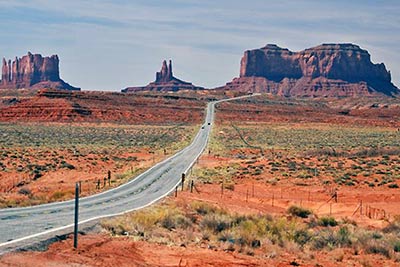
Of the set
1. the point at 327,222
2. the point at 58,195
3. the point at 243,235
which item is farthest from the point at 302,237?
the point at 58,195

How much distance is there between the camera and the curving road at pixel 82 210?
15471mm

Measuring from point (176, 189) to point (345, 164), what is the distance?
762 inches

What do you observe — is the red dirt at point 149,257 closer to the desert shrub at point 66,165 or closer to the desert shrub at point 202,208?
the desert shrub at point 202,208

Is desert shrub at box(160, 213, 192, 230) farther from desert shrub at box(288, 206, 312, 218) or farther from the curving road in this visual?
desert shrub at box(288, 206, 312, 218)

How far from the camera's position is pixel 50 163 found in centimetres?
4800

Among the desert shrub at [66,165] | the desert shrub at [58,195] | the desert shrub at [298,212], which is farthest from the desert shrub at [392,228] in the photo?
the desert shrub at [66,165]

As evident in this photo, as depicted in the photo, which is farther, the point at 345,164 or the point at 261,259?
the point at 345,164

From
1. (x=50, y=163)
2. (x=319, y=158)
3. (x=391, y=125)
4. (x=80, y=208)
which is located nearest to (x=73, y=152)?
(x=50, y=163)

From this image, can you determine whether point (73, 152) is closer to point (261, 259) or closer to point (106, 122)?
point (261, 259)

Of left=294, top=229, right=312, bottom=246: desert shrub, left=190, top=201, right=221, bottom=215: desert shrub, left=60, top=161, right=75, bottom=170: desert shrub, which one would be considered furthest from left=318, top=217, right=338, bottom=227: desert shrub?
left=60, top=161, right=75, bottom=170: desert shrub

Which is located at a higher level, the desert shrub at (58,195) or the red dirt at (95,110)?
the red dirt at (95,110)

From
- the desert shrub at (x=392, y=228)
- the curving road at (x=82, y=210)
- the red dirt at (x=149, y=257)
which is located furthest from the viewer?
the desert shrub at (x=392, y=228)

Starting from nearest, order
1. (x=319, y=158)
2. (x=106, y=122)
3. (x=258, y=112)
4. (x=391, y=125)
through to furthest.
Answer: (x=319, y=158), (x=106, y=122), (x=391, y=125), (x=258, y=112)

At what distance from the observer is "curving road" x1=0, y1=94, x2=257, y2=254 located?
15.5 m
